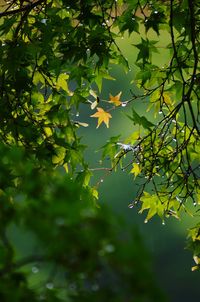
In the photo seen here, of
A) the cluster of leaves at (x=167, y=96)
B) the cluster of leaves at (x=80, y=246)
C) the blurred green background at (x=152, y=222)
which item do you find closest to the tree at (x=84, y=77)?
the cluster of leaves at (x=167, y=96)

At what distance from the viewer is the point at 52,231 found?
0.39 metres

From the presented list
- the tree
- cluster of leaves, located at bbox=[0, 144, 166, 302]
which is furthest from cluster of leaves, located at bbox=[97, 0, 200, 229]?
cluster of leaves, located at bbox=[0, 144, 166, 302]

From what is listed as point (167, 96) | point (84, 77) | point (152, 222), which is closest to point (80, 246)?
point (84, 77)

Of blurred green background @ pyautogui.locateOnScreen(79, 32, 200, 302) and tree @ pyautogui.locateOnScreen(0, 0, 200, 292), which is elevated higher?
blurred green background @ pyautogui.locateOnScreen(79, 32, 200, 302)

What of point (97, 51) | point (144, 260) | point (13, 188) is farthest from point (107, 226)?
point (97, 51)

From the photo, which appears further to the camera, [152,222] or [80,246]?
[152,222]

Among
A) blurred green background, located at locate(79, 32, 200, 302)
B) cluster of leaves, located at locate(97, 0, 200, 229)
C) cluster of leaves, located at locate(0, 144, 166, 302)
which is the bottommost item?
cluster of leaves, located at locate(0, 144, 166, 302)

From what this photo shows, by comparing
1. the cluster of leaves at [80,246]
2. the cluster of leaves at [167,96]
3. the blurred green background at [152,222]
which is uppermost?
the blurred green background at [152,222]

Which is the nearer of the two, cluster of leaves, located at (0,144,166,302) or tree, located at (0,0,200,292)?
cluster of leaves, located at (0,144,166,302)

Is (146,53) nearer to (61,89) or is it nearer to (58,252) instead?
(61,89)

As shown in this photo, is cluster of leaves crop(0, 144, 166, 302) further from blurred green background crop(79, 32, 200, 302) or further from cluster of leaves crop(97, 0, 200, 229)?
blurred green background crop(79, 32, 200, 302)

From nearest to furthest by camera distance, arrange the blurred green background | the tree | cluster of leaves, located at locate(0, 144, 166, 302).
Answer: cluster of leaves, located at locate(0, 144, 166, 302), the tree, the blurred green background

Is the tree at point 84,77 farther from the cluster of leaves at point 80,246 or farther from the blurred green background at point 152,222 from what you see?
the blurred green background at point 152,222

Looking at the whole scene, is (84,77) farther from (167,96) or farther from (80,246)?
(80,246)
